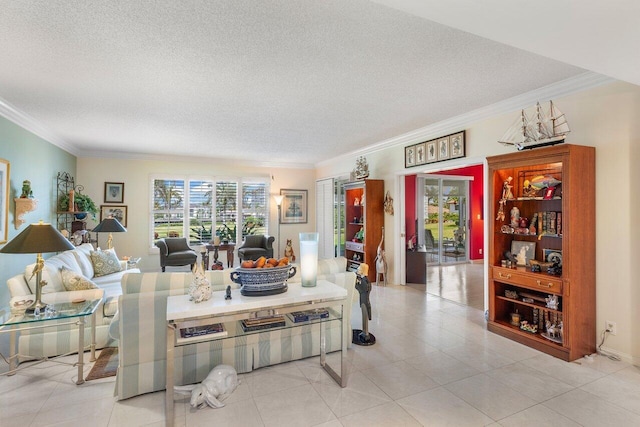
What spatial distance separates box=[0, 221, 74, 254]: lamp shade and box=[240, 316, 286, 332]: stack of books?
5.18ft

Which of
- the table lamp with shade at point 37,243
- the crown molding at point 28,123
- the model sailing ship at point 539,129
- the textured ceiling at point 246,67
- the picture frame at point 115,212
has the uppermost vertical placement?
the textured ceiling at point 246,67

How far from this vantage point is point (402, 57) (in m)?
2.61

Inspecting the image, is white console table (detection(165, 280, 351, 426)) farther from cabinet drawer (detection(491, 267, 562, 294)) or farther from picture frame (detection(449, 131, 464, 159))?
picture frame (detection(449, 131, 464, 159))

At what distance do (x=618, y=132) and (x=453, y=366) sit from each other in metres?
2.51

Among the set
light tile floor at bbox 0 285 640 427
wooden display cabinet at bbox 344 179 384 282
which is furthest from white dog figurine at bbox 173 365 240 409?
wooden display cabinet at bbox 344 179 384 282

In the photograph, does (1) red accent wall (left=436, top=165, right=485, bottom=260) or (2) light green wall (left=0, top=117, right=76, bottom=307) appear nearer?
(2) light green wall (left=0, top=117, right=76, bottom=307)

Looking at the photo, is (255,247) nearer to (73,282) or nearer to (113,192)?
(113,192)

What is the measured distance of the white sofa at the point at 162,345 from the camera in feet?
7.36

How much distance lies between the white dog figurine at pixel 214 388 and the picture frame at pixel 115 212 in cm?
561

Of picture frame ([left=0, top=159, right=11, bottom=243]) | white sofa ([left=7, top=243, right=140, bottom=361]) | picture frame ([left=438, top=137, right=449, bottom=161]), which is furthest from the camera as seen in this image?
picture frame ([left=438, top=137, right=449, bottom=161])

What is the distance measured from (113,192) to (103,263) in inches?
110

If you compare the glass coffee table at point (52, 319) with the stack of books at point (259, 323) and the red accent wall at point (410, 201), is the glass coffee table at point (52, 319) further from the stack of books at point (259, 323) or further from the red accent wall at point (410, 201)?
the red accent wall at point (410, 201)

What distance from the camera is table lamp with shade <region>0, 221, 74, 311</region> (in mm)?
2328

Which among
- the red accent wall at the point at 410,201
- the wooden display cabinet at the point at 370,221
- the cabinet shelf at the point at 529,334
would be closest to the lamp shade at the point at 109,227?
the wooden display cabinet at the point at 370,221
